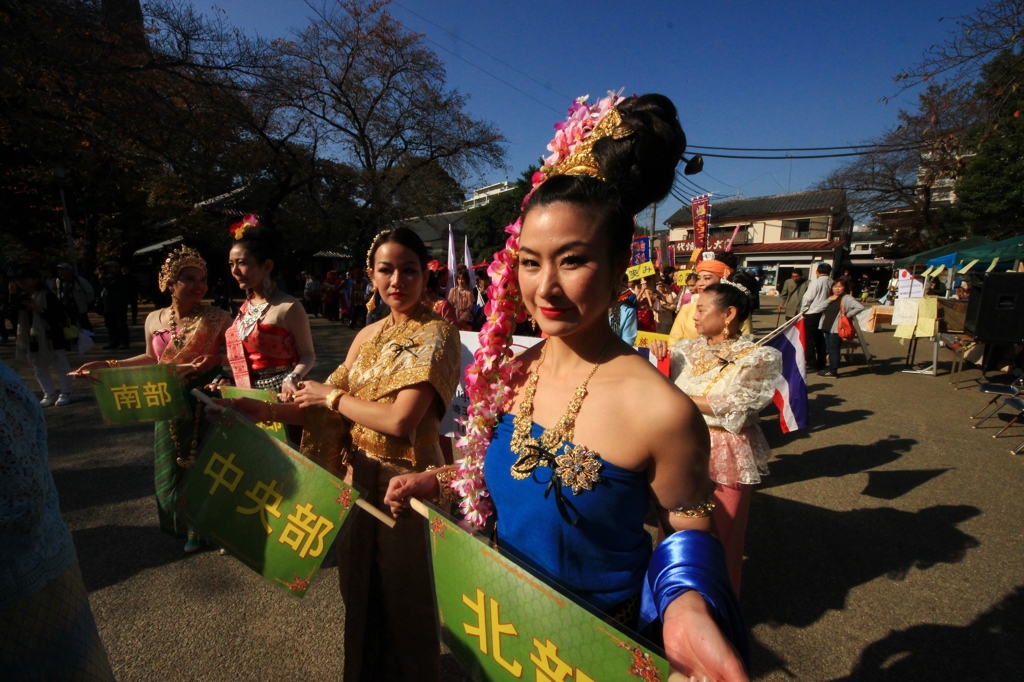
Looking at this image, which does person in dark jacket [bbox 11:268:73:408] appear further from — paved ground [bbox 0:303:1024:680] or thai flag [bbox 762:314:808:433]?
thai flag [bbox 762:314:808:433]

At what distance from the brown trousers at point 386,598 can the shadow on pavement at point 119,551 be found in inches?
79.5

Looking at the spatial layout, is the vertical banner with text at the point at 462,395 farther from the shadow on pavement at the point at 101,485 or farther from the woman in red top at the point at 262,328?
the shadow on pavement at the point at 101,485

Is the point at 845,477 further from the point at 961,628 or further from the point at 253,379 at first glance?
the point at 253,379

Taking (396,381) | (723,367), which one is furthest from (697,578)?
(723,367)

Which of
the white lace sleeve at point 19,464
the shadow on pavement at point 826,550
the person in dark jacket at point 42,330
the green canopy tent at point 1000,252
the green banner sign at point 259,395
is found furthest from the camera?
the green canopy tent at point 1000,252

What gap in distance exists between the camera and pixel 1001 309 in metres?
7.72

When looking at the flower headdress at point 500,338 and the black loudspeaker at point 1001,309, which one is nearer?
the flower headdress at point 500,338

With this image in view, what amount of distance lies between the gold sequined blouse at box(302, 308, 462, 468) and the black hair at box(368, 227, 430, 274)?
23cm

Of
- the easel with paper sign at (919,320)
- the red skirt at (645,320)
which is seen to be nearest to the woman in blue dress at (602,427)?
the red skirt at (645,320)

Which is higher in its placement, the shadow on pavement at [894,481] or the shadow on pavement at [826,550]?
the shadow on pavement at [894,481]

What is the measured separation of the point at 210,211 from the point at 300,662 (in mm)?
18648

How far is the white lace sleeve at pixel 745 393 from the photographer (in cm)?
265

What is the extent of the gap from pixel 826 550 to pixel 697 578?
3.29 metres

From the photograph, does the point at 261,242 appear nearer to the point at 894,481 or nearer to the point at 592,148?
the point at 592,148
